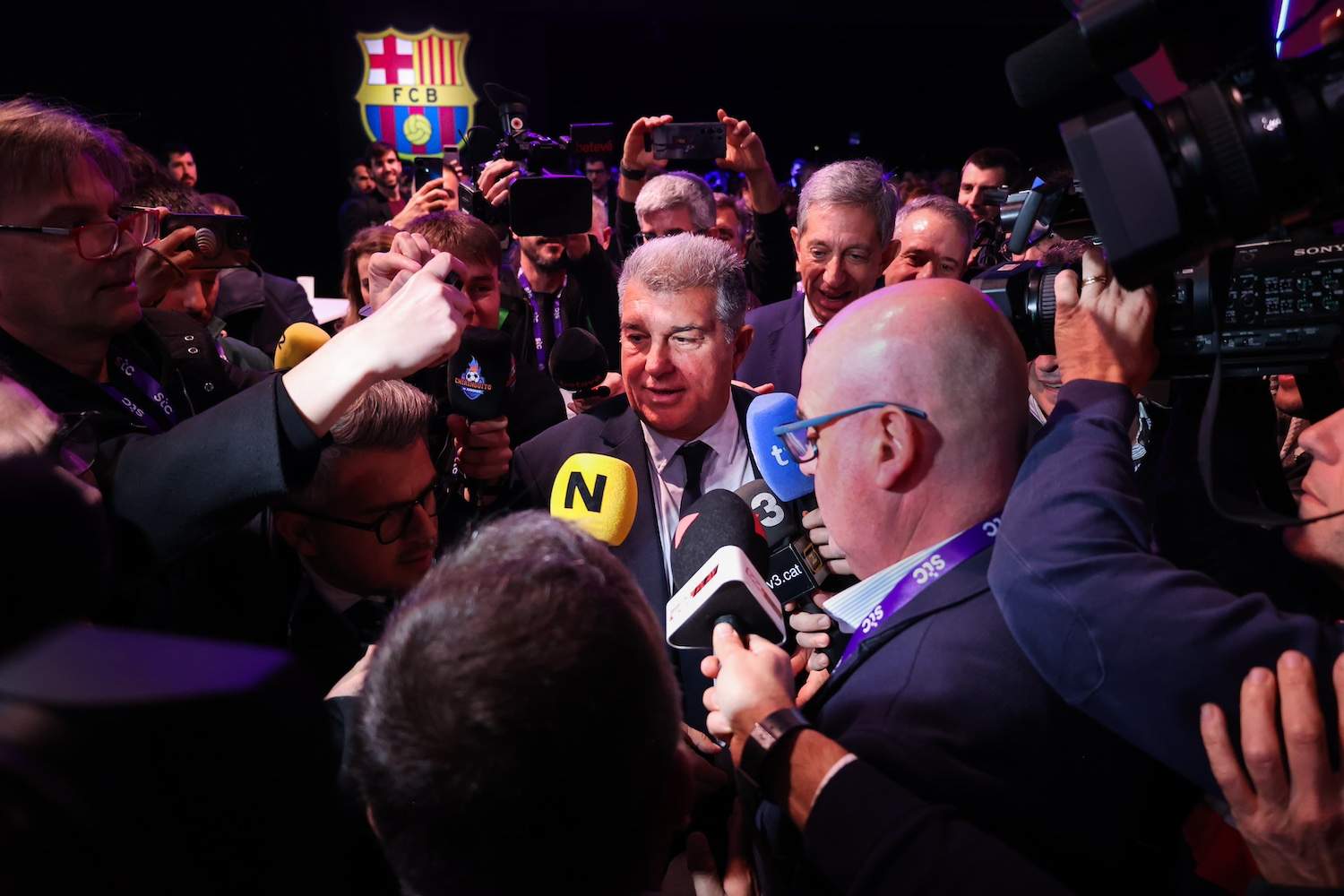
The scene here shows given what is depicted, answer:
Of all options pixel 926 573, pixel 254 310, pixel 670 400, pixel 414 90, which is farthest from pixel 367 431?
pixel 414 90

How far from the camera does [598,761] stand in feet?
2.67

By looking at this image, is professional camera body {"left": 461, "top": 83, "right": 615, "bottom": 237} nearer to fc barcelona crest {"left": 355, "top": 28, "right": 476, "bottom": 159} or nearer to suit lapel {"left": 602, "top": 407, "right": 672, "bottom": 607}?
suit lapel {"left": 602, "top": 407, "right": 672, "bottom": 607}

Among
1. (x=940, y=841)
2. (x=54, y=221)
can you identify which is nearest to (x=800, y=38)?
(x=54, y=221)

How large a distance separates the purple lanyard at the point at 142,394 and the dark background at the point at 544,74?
20.7ft

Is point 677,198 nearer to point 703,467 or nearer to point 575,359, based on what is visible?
point 575,359

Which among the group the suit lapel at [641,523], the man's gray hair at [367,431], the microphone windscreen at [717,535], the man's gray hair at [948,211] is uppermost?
the man's gray hair at [948,211]

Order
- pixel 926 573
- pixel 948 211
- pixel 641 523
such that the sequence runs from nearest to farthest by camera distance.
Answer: pixel 926 573, pixel 641 523, pixel 948 211

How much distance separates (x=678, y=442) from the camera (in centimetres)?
255

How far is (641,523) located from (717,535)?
0.80 meters

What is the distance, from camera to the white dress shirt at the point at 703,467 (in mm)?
2510

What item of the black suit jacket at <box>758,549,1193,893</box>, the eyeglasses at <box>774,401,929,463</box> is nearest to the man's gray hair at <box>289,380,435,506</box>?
the eyeglasses at <box>774,401,929,463</box>

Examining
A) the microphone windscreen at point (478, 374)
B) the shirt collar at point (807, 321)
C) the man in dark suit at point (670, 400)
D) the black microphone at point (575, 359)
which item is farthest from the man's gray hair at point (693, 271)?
the shirt collar at point (807, 321)

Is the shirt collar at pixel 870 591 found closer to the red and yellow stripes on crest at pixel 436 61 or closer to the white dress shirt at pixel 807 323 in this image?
the white dress shirt at pixel 807 323

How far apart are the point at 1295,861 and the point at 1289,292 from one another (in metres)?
0.76
